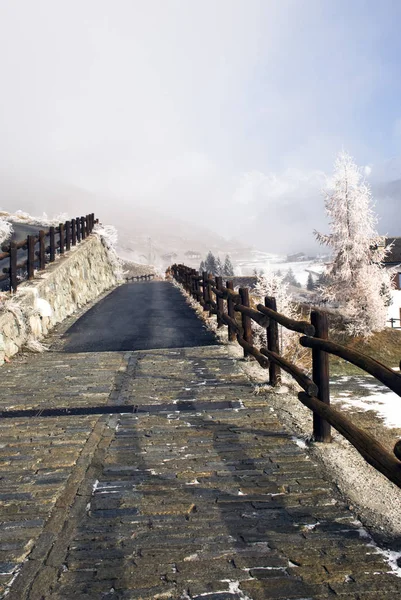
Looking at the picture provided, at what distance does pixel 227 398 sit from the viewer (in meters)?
5.96

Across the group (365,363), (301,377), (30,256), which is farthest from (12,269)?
(365,363)

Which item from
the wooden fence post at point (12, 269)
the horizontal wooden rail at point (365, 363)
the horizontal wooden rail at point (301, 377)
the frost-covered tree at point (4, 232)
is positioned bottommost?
the horizontal wooden rail at point (301, 377)

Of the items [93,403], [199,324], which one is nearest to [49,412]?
[93,403]

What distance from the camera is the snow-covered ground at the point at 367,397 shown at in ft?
66.8

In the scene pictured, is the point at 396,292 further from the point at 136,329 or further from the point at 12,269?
the point at 12,269

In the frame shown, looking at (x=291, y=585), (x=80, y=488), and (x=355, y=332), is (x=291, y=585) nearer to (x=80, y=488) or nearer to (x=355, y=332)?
(x=80, y=488)

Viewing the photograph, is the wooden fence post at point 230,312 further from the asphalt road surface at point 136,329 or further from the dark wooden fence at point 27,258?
the dark wooden fence at point 27,258

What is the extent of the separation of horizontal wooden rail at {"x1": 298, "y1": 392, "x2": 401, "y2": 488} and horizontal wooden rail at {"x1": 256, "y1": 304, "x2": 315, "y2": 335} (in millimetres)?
804

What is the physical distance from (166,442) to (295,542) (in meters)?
1.96

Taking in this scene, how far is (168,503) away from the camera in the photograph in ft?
11.1

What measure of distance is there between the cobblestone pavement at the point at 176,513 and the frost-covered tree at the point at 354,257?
29.8 m

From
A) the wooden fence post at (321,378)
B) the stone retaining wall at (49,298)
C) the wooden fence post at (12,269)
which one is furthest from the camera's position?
the wooden fence post at (12,269)

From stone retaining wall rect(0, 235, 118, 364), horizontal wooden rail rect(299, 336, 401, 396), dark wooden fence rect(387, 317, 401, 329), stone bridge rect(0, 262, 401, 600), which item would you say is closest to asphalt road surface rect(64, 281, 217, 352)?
stone retaining wall rect(0, 235, 118, 364)

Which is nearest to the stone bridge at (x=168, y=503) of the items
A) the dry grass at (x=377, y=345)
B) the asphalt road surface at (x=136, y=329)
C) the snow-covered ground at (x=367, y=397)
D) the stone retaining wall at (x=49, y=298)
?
the stone retaining wall at (x=49, y=298)
